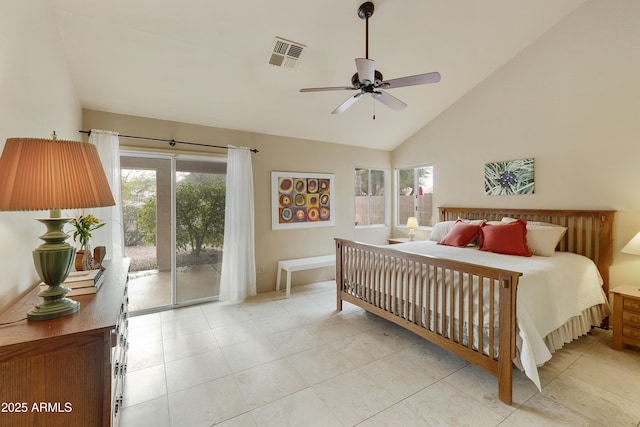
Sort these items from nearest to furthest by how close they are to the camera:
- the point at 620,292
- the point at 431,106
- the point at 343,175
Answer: the point at 620,292 < the point at 431,106 < the point at 343,175

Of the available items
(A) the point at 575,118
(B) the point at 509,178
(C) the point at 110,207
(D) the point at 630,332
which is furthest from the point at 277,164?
(D) the point at 630,332

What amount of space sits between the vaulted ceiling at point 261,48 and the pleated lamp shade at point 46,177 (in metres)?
1.75

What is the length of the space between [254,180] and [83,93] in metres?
2.08

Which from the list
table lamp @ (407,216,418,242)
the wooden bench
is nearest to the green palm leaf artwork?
table lamp @ (407,216,418,242)

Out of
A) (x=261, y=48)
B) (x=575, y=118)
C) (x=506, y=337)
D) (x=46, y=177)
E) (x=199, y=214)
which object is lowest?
(x=506, y=337)

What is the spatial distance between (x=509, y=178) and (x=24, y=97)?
15.7ft

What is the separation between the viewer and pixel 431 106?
445 cm

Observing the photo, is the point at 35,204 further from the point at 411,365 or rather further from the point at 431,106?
the point at 431,106

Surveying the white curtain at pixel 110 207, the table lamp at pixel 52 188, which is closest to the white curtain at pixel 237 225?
the white curtain at pixel 110 207

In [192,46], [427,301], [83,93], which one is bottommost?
[427,301]

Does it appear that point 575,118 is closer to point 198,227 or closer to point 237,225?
point 237,225

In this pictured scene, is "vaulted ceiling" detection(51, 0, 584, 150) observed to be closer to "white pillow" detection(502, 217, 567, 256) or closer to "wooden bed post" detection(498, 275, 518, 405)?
"white pillow" detection(502, 217, 567, 256)

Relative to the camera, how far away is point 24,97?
155cm

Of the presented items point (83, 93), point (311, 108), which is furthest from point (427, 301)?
point (83, 93)
